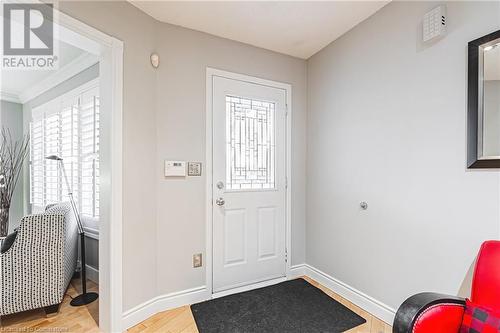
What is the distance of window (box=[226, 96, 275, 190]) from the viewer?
2.50m

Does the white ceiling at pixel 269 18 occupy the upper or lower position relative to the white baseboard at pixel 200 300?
upper

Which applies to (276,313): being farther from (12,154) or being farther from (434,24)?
(12,154)

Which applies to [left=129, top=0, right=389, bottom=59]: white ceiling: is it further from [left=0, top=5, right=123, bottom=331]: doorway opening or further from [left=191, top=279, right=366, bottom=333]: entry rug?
[left=191, top=279, right=366, bottom=333]: entry rug

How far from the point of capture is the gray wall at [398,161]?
4.96 feet

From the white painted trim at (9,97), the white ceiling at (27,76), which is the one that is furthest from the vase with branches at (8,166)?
the white ceiling at (27,76)

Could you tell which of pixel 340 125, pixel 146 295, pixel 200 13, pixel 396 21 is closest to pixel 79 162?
pixel 146 295

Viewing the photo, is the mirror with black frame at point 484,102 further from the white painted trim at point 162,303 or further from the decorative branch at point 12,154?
→ the decorative branch at point 12,154

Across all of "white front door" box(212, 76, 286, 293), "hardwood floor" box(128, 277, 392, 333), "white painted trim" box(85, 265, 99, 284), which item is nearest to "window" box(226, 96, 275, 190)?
"white front door" box(212, 76, 286, 293)

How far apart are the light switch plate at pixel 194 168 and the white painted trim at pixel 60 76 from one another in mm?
1615

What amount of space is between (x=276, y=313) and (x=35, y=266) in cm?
→ 200

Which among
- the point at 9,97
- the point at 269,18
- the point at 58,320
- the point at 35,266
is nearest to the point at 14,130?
the point at 9,97

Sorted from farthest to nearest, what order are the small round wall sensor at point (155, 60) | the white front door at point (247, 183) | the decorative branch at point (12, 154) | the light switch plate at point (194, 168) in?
1. the decorative branch at point (12, 154)
2. the white front door at point (247, 183)
3. the light switch plate at point (194, 168)
4. the small round wall sensor at point (155, 60)

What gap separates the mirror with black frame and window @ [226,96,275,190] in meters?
1.63

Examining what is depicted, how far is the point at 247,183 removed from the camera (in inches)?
101
